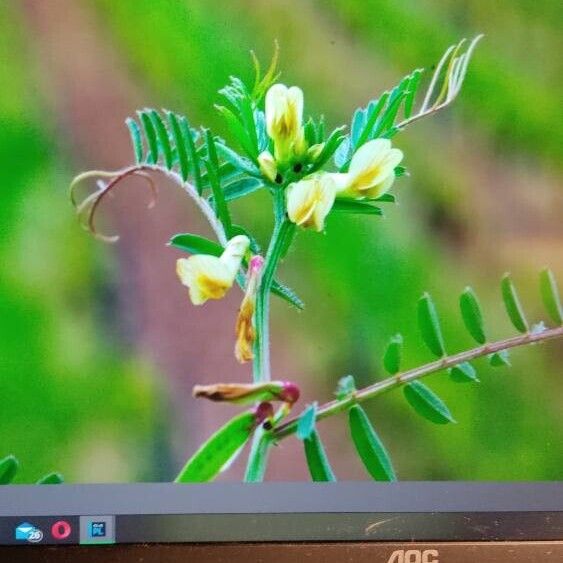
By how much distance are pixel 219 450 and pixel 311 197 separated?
0.82 feet

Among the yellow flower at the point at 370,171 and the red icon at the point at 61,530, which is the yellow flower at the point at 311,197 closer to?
the yellow flower at the point at 370,171

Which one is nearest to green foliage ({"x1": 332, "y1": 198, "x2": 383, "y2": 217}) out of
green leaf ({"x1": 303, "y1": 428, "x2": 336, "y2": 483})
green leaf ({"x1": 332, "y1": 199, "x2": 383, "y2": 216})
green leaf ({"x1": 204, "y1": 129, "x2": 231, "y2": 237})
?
green leaf ({"x1": 332, "y1": 199, "x2": 383, "y2": 216})

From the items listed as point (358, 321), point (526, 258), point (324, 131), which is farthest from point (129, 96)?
point (526, 258)

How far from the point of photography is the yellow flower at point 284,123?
722 mm

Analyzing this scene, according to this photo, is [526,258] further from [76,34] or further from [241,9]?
[76,34]

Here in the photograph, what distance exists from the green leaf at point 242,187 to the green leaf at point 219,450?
A: 207mm

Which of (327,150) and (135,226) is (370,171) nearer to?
(327,150)

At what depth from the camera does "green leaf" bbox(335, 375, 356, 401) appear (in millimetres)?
720

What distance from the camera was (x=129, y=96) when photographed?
0.73 m

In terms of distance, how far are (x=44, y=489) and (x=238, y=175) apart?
0.34 meters

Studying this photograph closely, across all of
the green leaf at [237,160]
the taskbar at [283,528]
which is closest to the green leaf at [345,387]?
the taskbar at [283,528]

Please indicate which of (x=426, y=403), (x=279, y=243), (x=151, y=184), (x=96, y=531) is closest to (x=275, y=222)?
(x=279, y=243)

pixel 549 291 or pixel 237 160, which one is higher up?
pixel 237 160

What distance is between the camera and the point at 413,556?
2.31 feet
